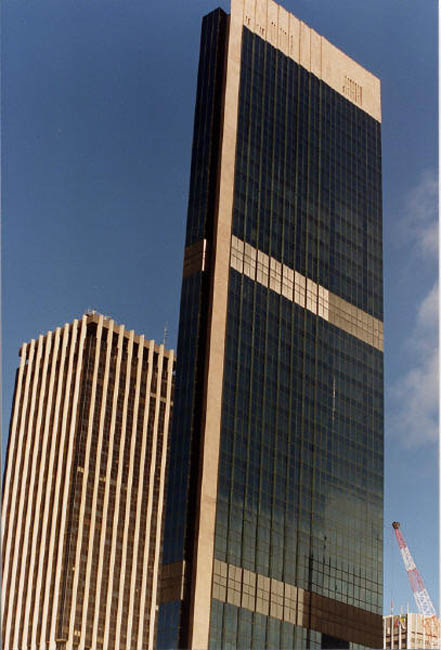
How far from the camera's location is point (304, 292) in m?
181

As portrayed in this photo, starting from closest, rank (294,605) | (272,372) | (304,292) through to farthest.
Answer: (294,605) < (272,372) < (304,292)

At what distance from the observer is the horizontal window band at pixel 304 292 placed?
171 metres

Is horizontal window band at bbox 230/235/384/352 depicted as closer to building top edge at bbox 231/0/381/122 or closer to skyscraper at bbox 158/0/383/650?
skyscraper at bbox 158/0/383/650

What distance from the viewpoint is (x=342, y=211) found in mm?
195875

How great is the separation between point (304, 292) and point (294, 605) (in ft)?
150

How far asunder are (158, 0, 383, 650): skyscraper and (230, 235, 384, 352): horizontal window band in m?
0.29

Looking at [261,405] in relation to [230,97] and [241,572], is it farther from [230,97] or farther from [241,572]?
[230,97]

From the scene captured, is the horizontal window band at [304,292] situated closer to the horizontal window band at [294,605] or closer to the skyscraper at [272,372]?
the skyscraper at [272,372]

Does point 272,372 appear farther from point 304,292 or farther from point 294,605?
point 294,605

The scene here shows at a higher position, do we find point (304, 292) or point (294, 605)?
point (304, 292)

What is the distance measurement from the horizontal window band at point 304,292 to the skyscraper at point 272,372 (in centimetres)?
29

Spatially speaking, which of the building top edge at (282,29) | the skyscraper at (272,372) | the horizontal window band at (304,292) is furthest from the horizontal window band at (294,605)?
the building top edge at (282,29)

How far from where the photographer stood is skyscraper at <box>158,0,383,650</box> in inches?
6058

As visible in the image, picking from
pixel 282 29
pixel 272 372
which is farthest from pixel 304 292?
pixel 282 29
